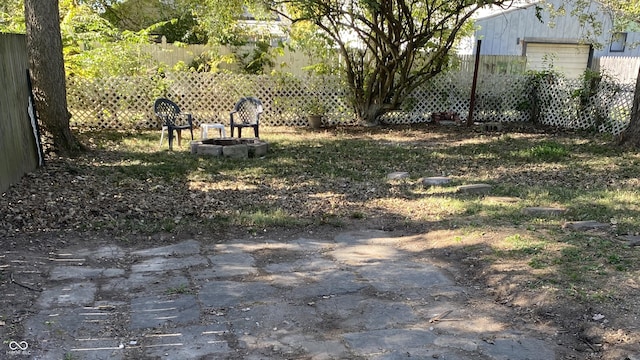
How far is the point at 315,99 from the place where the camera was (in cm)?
1130

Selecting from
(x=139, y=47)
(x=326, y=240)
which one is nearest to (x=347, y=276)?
(x=326, y=240)

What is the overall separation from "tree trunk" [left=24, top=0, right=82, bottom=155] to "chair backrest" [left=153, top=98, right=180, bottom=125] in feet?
6.28

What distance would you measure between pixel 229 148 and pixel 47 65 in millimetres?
2598

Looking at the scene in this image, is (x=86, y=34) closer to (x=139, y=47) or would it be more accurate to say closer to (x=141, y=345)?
(x=139, y=47)

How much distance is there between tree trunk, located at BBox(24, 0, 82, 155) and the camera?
6137mm

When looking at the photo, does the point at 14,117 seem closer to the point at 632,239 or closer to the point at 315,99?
the point at 632,239

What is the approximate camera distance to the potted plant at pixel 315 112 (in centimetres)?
1101

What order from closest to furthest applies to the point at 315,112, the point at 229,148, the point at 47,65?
the point at 47,65 < the point at 229,148 < the point at 315,112

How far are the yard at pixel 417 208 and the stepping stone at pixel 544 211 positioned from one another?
5 centimetres

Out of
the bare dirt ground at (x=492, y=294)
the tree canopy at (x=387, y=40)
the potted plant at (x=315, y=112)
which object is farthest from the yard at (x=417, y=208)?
the tree canopy at (x=387, y=40)

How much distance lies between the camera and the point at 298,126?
1123 centimetres

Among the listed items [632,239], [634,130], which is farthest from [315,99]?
[632,239]

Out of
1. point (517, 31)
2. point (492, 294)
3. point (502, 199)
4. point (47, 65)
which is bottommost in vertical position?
point (492, 294)

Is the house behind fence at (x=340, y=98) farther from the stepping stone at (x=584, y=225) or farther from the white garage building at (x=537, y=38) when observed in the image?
the stepping stone at (x=584, y=225)
